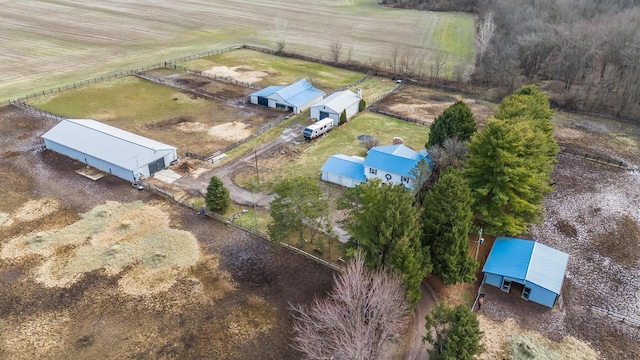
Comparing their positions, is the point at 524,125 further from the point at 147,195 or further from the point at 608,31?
the point at 608,31

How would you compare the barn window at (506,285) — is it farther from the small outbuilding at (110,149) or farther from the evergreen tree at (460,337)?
the small outbuilding at (110,149)

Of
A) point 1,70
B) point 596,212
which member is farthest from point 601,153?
point 1,70

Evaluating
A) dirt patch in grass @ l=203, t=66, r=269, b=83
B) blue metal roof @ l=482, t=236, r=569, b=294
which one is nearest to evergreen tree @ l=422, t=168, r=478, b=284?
blue metal roof @ l=482, t=236, r=569, b=294

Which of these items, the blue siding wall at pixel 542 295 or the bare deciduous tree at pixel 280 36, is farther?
the bare deciduous tree at pixel 280 36

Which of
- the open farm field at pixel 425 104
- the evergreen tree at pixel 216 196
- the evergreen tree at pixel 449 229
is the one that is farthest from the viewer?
the open farm field at pixel 425 104

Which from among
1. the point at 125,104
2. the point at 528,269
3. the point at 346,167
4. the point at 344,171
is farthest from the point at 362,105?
the point at 528,269

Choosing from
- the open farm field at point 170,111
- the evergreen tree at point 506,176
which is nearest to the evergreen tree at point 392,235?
the evergreen tree at point 506,176

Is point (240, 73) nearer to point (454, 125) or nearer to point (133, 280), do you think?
point (454, 125)
